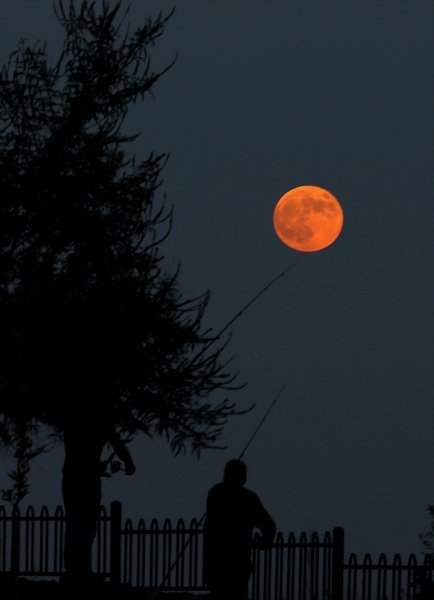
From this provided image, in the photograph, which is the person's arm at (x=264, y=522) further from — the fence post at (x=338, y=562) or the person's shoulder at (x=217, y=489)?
the fence post at (x=338, y=562)

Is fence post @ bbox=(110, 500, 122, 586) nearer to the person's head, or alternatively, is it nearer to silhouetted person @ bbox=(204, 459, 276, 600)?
silhouetted person @ bbox=(204, 459, 276, 600)

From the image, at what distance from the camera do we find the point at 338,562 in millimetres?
19578

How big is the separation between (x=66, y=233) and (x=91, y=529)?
5.28 m

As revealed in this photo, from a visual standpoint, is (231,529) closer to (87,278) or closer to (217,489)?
(217,489)

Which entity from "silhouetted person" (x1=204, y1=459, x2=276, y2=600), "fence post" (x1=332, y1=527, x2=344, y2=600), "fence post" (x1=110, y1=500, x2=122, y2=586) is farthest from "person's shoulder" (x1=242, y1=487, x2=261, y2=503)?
"fence post" (x1=110, y1=500, x2=122, y2=586)

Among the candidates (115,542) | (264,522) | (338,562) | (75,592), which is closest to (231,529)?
(264,522)

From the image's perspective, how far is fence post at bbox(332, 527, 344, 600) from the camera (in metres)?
19.4

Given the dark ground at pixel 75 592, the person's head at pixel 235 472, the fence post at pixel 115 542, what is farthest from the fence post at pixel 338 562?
the person's head at pixel 235 472

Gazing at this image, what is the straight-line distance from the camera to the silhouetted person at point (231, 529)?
1143cm

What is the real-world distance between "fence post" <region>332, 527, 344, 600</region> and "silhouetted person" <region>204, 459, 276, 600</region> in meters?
8.13

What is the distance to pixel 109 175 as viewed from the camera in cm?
2186

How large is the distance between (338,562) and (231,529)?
8579 millimetres

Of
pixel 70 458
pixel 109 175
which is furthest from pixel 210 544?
pixel 109 175

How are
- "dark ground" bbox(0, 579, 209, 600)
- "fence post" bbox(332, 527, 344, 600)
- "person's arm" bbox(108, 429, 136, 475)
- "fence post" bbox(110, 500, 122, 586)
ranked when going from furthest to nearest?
"fence post" bbox(110, 500, 122, 586) → "fence post" bbox(332, 527, 344, 600) → "dark ground" bbox(0, 579, 209, 600) → "person's arm" bbox(108, 429, 136, 475)
